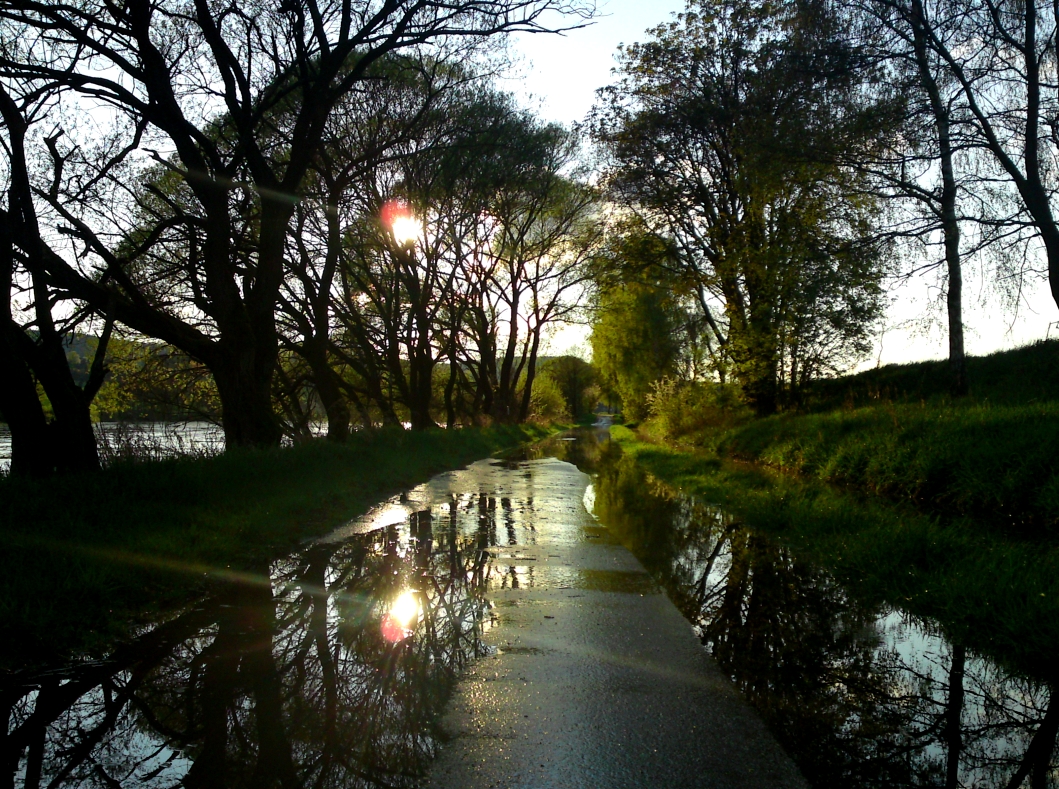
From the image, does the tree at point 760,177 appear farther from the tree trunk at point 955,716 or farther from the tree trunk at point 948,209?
the tree trunk at point 955,716

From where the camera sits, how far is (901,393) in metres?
17.8

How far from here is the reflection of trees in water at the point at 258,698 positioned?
3117 millimetres

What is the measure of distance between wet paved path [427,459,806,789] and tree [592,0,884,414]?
10421mm

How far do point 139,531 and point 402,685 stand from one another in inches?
160

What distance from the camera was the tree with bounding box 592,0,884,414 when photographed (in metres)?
13.5

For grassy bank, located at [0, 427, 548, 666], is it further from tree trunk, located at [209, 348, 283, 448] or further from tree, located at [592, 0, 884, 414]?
tree, located at [592, 0, 884, 414]

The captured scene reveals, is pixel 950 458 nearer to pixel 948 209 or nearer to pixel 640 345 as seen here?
pixel 948 209

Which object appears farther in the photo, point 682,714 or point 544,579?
point 544,579

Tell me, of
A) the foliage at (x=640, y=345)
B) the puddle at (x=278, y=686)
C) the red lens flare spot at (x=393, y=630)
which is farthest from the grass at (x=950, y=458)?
the foliage at (x=640, y=345)

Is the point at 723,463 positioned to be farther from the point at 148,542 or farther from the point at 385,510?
the point at 148,542

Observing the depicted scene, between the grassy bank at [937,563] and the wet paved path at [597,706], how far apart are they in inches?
67.6

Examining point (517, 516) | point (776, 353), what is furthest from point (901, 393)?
point (517, 516)

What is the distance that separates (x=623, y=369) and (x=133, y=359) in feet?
116

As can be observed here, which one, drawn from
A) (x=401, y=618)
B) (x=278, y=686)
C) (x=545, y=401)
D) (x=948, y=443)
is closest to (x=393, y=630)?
(x=401, y=618)
